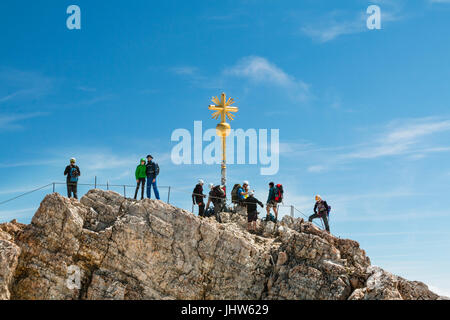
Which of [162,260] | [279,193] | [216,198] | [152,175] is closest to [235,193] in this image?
[216,198]

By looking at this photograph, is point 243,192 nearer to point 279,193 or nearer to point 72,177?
point 279,193

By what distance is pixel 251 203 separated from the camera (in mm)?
31203

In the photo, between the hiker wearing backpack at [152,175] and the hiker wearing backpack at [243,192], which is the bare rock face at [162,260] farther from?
the hiker wearing backpack at [243,192]

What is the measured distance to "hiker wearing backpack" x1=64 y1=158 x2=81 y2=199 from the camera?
2997 cm

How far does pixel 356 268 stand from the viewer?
2805 centimetres

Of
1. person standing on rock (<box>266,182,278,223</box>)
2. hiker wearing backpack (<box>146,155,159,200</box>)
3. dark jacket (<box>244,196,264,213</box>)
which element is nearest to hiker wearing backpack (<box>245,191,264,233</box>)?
dark jacket (<box>244,196,264,213</box>)

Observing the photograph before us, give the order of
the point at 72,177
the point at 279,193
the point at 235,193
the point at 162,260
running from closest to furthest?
the point at 162,260
the point at 72,177
the point at 279,193
the point at 235,193

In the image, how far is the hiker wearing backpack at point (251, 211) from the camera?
31047mm

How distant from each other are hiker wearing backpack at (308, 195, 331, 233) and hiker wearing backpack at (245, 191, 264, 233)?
3549mm

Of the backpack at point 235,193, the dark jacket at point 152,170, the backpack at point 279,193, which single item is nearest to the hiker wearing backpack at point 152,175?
the dark jacket at point 152,170

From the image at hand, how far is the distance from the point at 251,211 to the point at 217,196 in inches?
91.9
